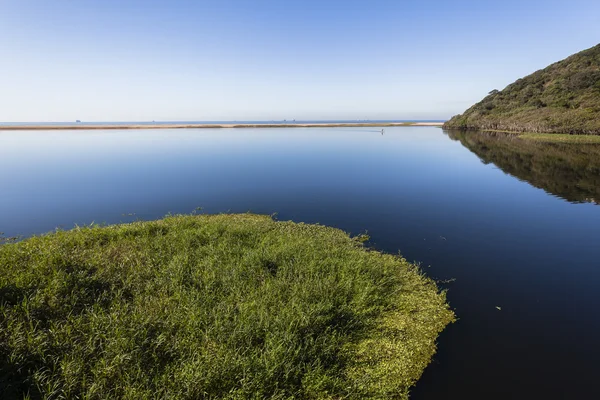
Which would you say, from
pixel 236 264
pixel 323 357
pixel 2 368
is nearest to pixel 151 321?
pixel 2 368

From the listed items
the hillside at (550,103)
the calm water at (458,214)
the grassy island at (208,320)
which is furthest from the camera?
the hillside at (550,103)

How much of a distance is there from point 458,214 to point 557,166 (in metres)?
31.9

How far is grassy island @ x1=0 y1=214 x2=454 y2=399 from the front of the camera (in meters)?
7.33

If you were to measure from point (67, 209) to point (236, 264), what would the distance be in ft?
73.2

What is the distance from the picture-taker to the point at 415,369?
29.5ft

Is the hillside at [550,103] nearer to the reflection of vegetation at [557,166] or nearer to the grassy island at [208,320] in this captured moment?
the reflection of vegetation at [557,166]

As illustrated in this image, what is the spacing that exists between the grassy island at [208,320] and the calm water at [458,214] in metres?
1.75

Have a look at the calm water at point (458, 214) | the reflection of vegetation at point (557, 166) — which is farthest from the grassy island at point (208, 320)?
the reflection of vegetation at point (557, 166)

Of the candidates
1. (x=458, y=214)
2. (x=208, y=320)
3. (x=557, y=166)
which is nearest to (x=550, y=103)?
(x=557, y=166)

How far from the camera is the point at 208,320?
31.2 feet

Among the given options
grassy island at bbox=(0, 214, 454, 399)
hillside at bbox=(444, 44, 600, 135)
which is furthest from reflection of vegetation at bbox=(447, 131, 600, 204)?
grassy island at bbox=(0, 214, 454, 399)

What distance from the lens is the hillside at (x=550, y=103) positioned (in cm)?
7850

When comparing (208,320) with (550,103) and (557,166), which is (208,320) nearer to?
(557,166)

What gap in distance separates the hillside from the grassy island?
9528 cm
